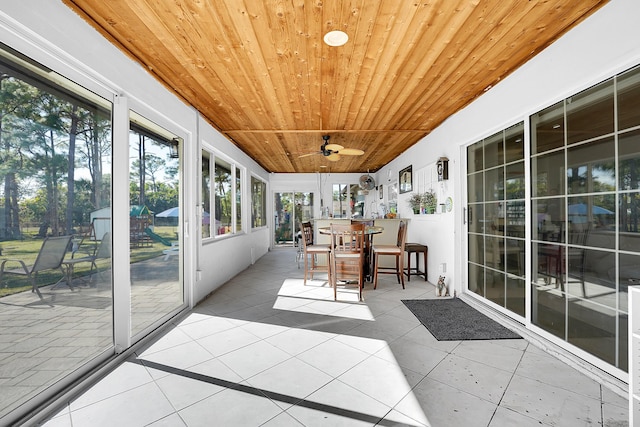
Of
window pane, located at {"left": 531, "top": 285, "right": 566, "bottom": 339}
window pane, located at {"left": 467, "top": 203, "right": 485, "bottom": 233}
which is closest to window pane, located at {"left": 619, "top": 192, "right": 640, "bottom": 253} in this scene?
window pane, located at {"left": 531, "top": 285, "right": 566, "bottom": 339}

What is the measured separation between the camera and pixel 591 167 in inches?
82.5

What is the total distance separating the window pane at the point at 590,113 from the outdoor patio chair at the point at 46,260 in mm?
3752

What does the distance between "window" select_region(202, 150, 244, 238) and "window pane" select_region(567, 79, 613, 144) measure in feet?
13.4

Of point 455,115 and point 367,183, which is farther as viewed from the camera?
point 367,183

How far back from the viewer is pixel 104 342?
7.39 feet

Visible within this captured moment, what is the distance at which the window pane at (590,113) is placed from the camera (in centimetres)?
200

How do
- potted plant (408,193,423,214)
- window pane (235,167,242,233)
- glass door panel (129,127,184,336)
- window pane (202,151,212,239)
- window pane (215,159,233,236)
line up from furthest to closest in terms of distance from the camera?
window pane (235,167,242,233) < potted plant (408,193,423,214) < window pane (215,159,233,236) < window pane (202,151,212,239) < glass door panel (129,127,184,336)

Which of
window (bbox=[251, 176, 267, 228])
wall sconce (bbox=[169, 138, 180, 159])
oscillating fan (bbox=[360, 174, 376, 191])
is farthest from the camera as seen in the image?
oscillating fan (bbox=[360, 174, 376, 191])

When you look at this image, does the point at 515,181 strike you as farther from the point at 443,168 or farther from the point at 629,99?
the point at 443,168

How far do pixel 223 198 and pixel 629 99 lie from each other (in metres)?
5.00

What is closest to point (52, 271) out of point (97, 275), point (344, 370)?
point (97, 275)

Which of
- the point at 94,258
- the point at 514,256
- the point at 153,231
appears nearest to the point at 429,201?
the point at 514,256

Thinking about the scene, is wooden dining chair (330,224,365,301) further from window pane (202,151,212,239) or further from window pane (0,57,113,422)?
window pane (0,57,113,422)

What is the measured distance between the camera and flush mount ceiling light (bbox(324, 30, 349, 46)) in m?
2.15
